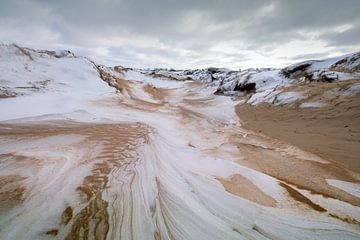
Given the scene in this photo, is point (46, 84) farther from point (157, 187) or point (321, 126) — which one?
point (321, 126)

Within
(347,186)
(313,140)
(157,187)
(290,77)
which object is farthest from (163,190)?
(290,77)

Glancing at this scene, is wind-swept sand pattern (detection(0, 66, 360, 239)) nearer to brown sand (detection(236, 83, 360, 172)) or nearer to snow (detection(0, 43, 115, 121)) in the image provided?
brown sand (detection(236, 83, 360, 172))

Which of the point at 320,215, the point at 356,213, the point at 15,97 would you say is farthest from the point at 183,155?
the point at 15,97

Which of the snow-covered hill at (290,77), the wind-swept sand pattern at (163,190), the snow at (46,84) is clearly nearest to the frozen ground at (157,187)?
the wind-swept sand pattern at (163,190)

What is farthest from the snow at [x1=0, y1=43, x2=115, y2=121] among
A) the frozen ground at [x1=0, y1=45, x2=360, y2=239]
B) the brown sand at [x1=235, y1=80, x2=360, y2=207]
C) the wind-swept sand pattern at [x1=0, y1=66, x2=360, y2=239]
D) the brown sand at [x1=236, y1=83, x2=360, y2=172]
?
the brown sand at [x1=236, y1=83, x2=360, y2=172]

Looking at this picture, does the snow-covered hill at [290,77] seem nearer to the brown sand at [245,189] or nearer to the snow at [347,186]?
the snow at [347,186]

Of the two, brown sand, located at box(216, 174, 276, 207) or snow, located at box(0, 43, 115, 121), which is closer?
brown sand, located at box(216, 174, 276, 207)

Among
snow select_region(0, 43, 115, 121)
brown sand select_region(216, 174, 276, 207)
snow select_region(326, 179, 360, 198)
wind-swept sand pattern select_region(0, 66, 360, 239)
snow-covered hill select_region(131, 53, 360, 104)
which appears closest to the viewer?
wind-swept sand pattern select_region(0, 66, 360, 239)
